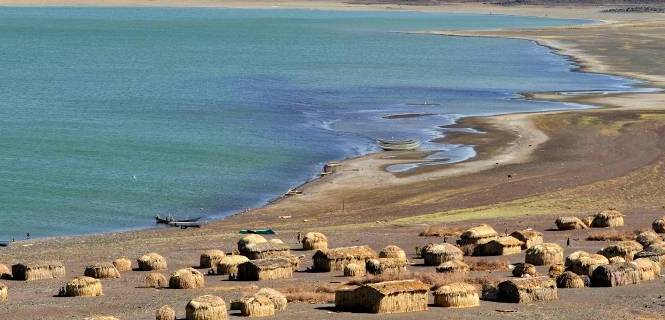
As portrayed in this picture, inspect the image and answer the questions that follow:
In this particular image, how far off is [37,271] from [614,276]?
16331 millimetres

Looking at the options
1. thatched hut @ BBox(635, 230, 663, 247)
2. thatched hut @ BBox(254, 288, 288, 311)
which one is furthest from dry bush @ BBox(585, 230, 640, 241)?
thatched hut @ BBox(254, 288, 288, 311)

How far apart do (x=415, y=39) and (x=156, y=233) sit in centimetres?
14386

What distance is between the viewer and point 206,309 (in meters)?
29.2

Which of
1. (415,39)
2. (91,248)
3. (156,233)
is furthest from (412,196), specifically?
(415,39)

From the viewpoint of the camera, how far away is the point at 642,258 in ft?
120

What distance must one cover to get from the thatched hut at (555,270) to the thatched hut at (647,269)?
2.07m

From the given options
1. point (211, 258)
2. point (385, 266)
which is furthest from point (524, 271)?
point (211, 258)

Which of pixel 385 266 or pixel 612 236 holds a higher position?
pixel 385 266

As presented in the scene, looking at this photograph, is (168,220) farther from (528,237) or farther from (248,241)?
(528,237)

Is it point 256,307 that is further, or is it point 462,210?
point 462,210

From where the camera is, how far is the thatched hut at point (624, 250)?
126 ft

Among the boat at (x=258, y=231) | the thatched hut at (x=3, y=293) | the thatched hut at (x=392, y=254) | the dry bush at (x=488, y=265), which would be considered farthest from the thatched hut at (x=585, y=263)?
the thatched hut at (x=3, y=293)

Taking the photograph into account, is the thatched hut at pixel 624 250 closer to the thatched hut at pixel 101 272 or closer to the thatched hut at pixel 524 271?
the thatched hut at pixel 524 271

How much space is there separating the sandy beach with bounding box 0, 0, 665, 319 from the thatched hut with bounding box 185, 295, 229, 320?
1.29 meters
